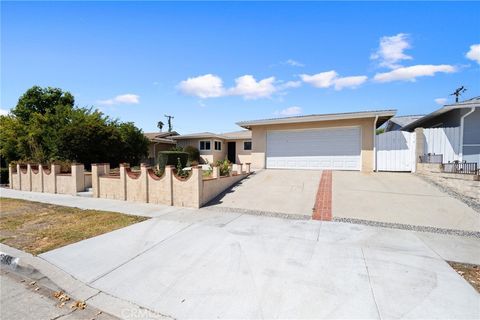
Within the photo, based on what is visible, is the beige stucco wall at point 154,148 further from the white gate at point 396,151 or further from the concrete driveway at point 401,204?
the white gate at point 396,151

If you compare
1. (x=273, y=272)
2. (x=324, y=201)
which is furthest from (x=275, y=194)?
(x=273, y=272)

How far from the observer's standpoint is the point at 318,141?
14016mm

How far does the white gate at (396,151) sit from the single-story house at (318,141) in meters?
0.40

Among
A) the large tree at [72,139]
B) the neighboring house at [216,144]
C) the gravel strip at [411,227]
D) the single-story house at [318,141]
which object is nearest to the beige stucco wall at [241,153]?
the neighboring house at [216,144]

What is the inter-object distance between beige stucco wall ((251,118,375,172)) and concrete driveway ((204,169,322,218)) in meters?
2.55

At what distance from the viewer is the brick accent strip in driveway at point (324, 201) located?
7161 millimetres

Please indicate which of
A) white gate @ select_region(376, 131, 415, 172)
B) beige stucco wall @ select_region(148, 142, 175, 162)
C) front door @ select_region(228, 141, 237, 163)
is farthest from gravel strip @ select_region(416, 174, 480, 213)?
beige stucco wall @ select_region(148, 142, 175, 162)

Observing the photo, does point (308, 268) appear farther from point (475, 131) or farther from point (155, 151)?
point (155, 151)

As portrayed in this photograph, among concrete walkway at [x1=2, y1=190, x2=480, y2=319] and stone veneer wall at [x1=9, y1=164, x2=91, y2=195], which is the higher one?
stone veneer wall at [x1=9, y1=164, x2=91, y2=195]

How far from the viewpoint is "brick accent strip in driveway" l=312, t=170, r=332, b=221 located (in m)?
7.16

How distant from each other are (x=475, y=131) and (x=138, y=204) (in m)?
14.6

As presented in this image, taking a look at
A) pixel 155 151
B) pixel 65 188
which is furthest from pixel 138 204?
pixel 155 151

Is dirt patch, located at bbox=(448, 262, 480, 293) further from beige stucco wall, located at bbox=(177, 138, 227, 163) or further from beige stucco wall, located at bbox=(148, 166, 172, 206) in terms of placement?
beige stucco wall, located at bbox=(177, 138, 227, 163)

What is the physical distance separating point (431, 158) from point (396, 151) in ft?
5.54
